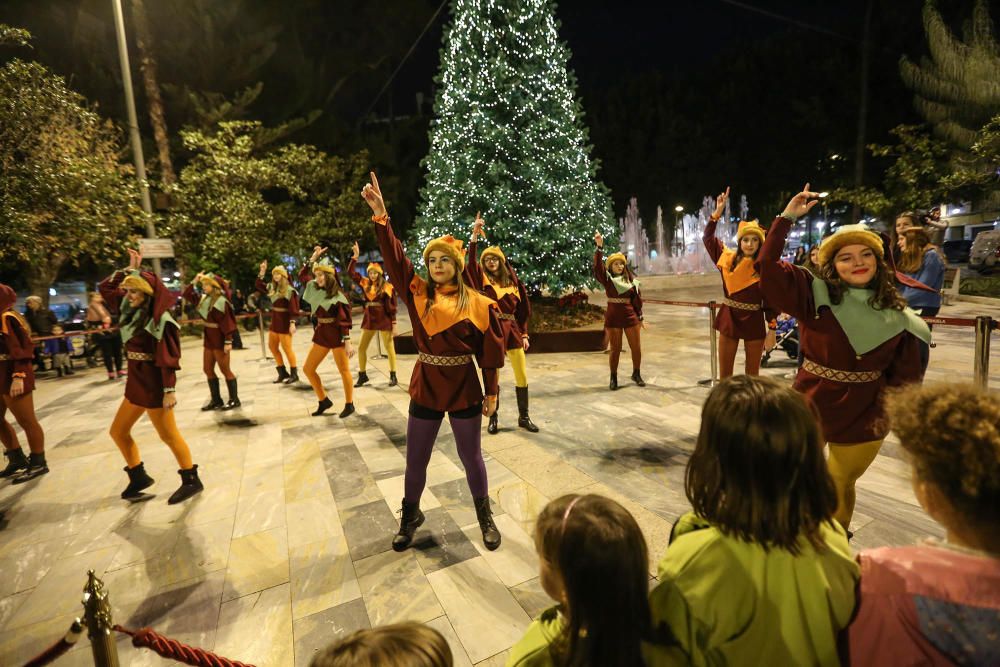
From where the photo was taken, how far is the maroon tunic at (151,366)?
13.0 ft

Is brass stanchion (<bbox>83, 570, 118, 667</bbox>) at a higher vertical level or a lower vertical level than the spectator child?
lower

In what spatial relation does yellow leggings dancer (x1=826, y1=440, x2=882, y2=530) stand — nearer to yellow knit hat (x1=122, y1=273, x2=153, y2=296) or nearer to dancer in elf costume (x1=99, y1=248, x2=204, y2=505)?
dancer in elf costume (x1=99, y1=248, x2=204, y2=505)

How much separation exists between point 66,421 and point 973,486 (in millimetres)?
9073

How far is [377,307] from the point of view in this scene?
791 cm

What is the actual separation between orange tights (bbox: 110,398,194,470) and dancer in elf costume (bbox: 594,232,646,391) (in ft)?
16.5

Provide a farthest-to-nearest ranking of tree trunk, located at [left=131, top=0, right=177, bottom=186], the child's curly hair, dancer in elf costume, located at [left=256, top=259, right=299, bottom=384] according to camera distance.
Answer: tree trunk, located at [left=131, top=0, right=177, bottom=186] → dancer in elf costume, located at [left=256, top=259, right=299, bottom=384] → the child's curly hair

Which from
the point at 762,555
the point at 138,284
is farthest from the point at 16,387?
the point at 762,555

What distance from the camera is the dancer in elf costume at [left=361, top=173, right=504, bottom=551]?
3141 millimetres

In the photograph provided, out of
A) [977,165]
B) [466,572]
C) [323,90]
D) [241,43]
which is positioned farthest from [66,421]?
[977,165]

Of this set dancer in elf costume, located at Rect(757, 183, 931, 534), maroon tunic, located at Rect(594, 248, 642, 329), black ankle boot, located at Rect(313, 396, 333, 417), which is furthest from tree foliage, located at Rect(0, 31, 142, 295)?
dancer in elf costume, located at Rect(757, 183, 931, 534)

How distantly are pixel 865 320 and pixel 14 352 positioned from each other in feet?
22.0

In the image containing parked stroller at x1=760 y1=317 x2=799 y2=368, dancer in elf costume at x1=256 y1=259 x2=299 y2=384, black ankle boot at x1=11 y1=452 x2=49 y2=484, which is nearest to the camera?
black ankle boot at x1=11 y1=452 x2=49 y2=484

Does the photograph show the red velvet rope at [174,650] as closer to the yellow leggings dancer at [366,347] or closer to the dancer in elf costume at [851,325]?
the dancer in elf costume at [851,325]

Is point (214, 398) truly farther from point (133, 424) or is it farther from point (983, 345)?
point (983, 345)
